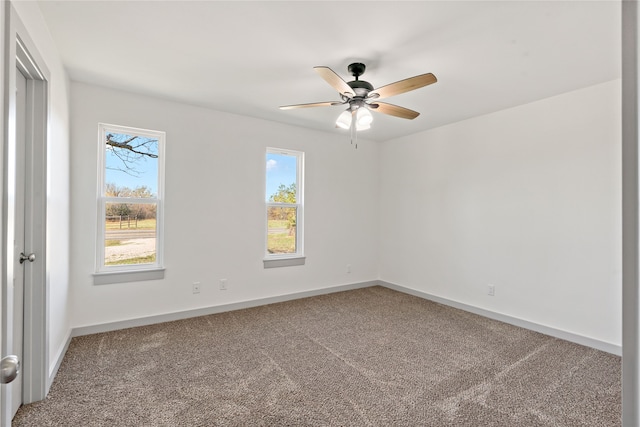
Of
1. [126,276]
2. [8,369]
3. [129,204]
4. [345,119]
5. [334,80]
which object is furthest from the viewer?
[129,204]

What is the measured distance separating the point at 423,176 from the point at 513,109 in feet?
4.69

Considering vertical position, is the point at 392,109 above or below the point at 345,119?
above

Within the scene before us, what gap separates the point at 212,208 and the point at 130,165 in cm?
98

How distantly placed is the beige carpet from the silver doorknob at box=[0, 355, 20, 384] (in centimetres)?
149

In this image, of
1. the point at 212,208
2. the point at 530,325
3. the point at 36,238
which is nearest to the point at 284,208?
the point at 212,208

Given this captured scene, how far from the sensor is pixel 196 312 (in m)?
3.79

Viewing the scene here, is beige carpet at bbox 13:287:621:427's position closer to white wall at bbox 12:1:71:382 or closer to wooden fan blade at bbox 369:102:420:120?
white wall at bbox 12:1:71:382

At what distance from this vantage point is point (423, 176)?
4.74 meters

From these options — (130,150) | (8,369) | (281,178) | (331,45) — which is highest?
(331,45)

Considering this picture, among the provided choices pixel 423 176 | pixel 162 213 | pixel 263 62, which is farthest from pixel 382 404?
pixel 423 176

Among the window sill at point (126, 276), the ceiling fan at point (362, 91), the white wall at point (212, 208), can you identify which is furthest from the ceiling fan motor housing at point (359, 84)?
the window sill at point (126, 276)

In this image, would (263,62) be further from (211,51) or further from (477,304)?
(477,304)

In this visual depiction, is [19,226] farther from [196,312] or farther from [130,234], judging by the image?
[196,312]

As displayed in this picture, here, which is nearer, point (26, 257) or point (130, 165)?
point (26, 257)
